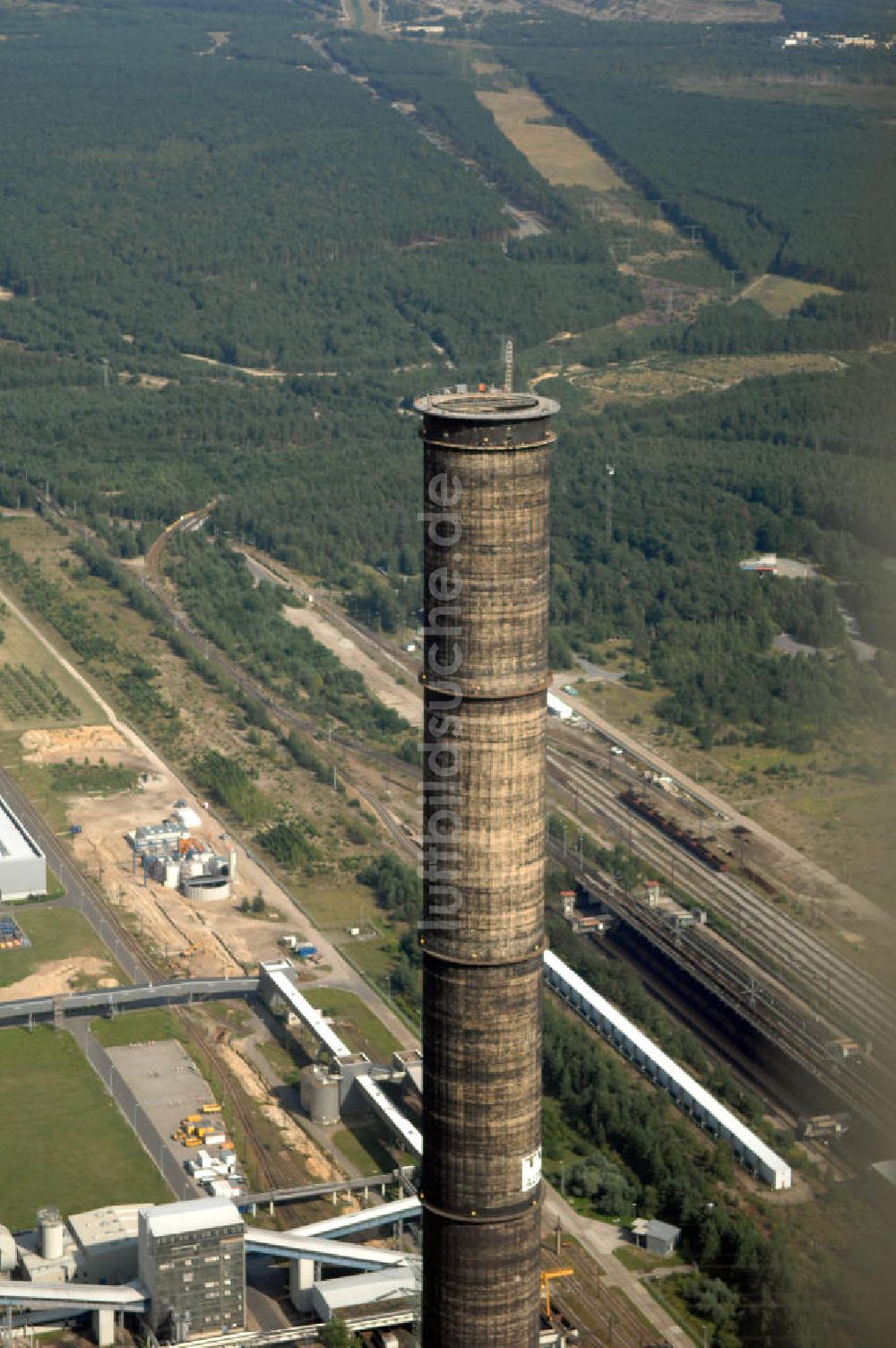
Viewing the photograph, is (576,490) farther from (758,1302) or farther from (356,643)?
(758,1302)

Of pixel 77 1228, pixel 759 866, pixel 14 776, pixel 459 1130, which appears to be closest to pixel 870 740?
pixel 759 866

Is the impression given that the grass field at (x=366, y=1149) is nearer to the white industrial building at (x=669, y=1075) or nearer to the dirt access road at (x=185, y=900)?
the dirt access road at (x=185, y=900)

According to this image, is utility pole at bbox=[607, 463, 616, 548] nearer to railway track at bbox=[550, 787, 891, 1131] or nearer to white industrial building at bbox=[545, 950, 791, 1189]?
Result: railway track at bbox=[550, 787, 891, 1131]

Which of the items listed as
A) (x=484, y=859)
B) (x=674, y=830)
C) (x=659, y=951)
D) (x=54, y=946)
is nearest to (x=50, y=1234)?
(x=484, y=859)

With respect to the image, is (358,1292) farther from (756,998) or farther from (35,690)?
(35,690)

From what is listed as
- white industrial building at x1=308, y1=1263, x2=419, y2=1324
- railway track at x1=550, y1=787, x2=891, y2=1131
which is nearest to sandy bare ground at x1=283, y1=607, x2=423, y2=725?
railway track at x1=550, y1=787, x2=891, y2=1131
